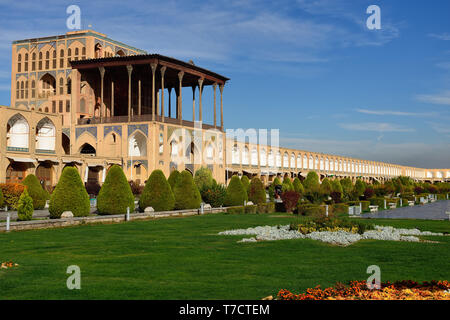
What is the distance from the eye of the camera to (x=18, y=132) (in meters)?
33.0

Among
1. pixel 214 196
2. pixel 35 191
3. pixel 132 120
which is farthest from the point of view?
pixel 132 120

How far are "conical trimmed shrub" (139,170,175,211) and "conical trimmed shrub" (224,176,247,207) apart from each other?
6104 mm

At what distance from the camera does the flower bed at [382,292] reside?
572 centimetres

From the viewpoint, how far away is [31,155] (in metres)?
32.8

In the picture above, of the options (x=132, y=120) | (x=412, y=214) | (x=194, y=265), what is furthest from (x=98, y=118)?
(x=194, y=265)

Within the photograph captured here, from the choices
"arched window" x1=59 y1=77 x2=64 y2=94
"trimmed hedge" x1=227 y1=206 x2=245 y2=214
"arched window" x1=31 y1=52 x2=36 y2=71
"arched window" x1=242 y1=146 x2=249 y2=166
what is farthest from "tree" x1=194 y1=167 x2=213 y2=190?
"arched window" x1=242 y1=146 x2=249 y2=166

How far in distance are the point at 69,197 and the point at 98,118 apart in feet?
86.8

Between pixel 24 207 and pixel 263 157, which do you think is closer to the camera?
pixel 24 207

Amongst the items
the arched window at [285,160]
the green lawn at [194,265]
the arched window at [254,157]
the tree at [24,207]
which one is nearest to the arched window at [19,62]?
the arched window at [254,157]

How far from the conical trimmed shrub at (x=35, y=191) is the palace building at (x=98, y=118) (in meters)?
7.30

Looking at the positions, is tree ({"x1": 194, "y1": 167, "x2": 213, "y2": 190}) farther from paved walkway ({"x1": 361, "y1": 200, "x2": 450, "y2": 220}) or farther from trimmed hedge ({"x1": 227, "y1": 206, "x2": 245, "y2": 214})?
paved walkway ({"x1": 361, "y1": 200, "x2": 450, "y2": 220})

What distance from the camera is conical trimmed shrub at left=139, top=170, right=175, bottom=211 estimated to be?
74.1ft

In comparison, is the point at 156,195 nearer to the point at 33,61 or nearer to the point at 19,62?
the point at 33,61
